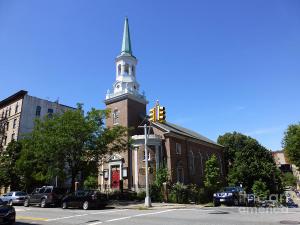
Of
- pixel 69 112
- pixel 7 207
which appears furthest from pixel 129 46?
pixel 7 207

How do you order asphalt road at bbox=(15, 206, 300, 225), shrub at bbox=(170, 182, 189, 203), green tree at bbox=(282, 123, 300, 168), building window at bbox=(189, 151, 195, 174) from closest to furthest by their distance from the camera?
asphalt road at bbox=(15, 206, 300, 225) < shrub at bbox=(170, 182, 189, 203) < building window at bbox=(189, 151, 195, 174) < green tree at bbox=(282, 123, 300, 168)

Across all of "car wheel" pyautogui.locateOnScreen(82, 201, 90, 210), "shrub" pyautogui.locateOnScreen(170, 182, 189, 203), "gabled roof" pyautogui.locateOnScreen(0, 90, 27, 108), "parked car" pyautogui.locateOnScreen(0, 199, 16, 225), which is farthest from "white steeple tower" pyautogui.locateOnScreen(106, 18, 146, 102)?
"parked car" pyautogui.locateOnScreen(0, 199, 16, 225)

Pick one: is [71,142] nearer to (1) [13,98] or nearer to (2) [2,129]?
(1) [13,98]

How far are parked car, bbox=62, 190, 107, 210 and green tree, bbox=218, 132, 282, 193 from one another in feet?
113

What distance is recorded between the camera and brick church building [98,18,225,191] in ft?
115

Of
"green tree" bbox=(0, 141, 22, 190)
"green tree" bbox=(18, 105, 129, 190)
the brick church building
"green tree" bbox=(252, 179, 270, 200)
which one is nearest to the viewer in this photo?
"green tree" bbox=(18, 105, 129, 190)

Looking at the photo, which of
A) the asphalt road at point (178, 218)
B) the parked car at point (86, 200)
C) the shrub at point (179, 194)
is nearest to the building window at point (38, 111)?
the shrub at point (179, 194)

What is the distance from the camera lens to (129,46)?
Result: 134 ft

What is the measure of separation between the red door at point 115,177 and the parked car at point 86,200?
480 inches

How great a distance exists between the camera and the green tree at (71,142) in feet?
92.8

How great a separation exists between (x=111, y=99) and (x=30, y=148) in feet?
42.5

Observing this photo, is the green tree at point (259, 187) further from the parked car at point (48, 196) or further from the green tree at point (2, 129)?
the green tree at point (2, 129)

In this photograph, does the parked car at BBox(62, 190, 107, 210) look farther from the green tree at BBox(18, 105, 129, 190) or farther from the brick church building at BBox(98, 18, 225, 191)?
the brick church building at BBox(98, 18, 225, 191)

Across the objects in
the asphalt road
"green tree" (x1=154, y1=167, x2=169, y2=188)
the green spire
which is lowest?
the asphalt road
